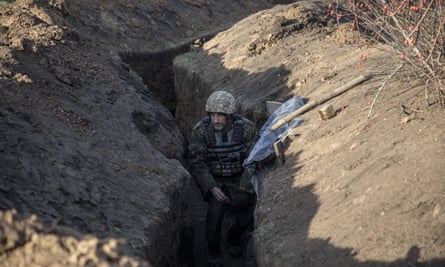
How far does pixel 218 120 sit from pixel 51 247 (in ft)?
17.0

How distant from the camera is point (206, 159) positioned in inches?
375

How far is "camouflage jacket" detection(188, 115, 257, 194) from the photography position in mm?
9281

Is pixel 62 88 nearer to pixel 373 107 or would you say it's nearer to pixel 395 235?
A: pixel 373 107

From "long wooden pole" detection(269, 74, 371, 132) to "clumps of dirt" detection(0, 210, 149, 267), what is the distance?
528cm

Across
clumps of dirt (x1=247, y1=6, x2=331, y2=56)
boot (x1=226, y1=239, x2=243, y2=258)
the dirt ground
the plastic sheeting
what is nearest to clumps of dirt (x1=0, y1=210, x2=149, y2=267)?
the dirt ground

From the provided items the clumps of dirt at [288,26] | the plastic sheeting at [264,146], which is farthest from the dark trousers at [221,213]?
the clumps of dirt at [288,26]

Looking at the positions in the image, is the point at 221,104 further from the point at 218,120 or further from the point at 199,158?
the point at 199,158

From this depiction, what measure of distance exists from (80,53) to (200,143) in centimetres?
383

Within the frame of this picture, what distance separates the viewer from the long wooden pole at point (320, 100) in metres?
9.48

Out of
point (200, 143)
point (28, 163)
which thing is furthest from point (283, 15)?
point (28, 163)

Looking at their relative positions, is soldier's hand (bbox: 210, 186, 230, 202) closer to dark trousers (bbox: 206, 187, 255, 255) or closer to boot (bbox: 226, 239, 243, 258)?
dark trousers (bbox: 206, 187, 255, 255)

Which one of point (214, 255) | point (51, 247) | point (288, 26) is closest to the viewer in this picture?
point (51, 247)

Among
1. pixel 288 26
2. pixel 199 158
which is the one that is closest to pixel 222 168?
pixel 199 158

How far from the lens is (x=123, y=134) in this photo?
31.1ft
